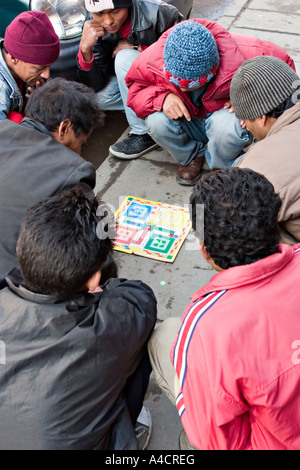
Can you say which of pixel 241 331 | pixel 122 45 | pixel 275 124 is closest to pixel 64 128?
pixel 275 124

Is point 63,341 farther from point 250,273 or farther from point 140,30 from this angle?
point 140,30

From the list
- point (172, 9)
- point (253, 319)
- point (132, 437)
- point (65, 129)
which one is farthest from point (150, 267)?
point (172, 9)

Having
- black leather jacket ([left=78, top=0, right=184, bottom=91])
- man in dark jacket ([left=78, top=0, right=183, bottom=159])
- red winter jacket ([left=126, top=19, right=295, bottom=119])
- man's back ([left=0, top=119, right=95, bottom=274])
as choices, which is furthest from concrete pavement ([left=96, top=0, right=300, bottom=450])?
man's back ([left=0, top=119, right=95, bottom=274])

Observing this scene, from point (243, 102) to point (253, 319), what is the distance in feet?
3.78

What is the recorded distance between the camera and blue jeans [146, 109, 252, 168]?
8.54ft

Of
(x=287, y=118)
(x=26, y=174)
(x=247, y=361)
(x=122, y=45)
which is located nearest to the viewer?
(x=247, y=361)

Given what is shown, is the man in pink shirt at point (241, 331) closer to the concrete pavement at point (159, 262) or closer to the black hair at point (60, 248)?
the black hair at point (60, 248)

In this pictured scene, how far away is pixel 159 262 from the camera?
247cm

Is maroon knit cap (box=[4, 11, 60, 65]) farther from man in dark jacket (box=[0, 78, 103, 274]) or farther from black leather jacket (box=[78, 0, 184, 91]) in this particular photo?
man in dark jacket (box=[0, 78, 103, 274])

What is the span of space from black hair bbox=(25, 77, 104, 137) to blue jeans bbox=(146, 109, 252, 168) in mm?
807

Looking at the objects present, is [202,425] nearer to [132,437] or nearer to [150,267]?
[132,437]

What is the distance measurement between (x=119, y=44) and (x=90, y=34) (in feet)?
0.93

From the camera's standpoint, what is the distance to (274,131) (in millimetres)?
1927

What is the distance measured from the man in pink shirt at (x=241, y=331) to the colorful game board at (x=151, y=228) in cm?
110
